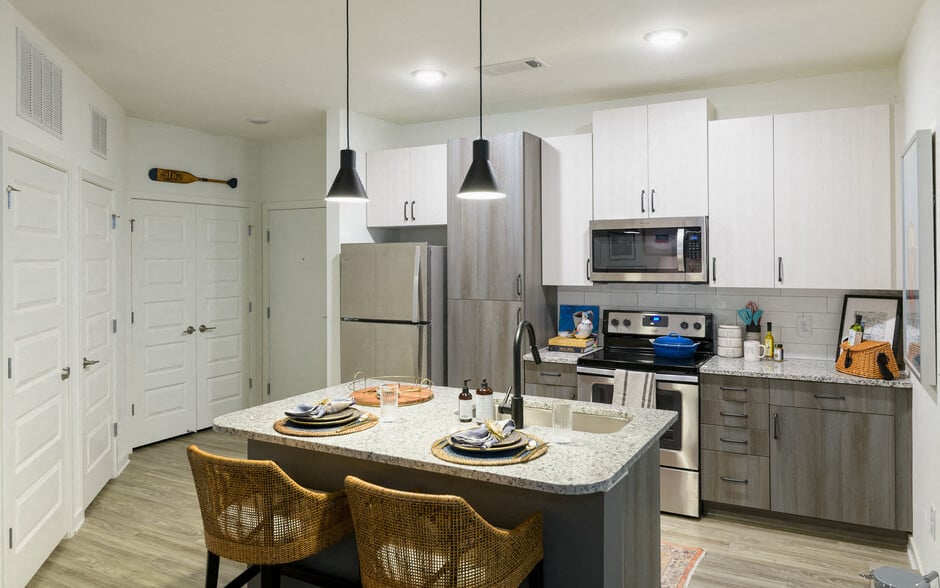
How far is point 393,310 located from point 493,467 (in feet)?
9.14

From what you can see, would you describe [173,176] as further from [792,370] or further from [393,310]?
[792,370]

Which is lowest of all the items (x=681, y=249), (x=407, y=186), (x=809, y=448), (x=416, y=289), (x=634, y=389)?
(x=809, y=448)

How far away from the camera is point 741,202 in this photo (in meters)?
4.00

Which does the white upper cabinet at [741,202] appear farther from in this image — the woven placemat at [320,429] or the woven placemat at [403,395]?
the woven placemat at [320,429]

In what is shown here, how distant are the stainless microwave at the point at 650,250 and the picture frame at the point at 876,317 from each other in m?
0.84

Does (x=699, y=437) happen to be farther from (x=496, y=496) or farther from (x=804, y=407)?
(x=496, y=496)

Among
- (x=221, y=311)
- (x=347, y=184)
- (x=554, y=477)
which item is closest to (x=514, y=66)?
(x=347, y=184)

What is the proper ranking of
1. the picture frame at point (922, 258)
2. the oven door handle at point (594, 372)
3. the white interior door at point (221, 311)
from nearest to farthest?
1. the picture frame at point (922, 258)
2. the oven door handle at point (594, 372)
3. the white interior door at point (221, 311)

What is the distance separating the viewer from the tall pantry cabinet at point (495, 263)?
4383 millimetres

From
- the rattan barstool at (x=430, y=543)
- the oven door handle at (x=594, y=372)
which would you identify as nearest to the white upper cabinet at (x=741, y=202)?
the oven door handle at (x=594, y=372)

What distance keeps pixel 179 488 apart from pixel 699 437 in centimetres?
335

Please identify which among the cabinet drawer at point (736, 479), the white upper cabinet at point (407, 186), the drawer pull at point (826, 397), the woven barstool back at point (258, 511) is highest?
the white upper cabinet at point (407, 186)

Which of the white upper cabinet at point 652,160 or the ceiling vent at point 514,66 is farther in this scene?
the white upper cabinet at point 652,160

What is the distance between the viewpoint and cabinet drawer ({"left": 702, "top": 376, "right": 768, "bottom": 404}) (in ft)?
12.2
